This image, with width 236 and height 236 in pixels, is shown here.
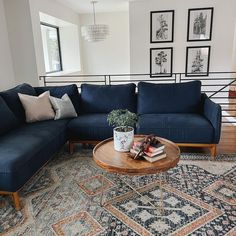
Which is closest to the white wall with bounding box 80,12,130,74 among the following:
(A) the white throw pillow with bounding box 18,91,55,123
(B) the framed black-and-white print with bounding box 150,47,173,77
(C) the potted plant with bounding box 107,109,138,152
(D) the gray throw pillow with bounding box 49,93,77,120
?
(B) the framed black-and-white print with bounding box 150,47,173,77

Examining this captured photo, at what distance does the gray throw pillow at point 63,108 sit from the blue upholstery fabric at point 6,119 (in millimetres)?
531

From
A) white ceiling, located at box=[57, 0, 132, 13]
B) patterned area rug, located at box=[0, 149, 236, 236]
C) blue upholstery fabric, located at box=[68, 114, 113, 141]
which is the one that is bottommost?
patterned area rug, located at box=[0, 149, 236, 236]

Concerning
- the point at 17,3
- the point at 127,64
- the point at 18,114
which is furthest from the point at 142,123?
the point at 127,64

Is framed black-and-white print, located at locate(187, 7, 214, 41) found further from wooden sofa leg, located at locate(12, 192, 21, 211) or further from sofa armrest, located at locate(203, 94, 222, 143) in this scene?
wooden sofa leg, located at locate(12, 192, 21, 211)

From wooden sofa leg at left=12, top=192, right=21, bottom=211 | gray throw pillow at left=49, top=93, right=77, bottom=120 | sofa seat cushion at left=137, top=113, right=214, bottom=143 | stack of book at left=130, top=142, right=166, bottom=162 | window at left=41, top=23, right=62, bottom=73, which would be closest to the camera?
stack of book at left=130, top=142, right=166, bottom=162

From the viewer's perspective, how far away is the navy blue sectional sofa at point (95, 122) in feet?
6.77

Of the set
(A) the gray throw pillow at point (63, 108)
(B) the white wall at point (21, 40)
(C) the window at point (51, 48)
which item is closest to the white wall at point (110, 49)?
(C) the window at point (51, 48)

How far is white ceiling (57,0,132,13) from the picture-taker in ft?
17.2

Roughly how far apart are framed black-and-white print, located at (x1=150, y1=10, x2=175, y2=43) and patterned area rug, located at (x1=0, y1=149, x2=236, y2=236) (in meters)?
3.54

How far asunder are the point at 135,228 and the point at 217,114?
1.60 meters

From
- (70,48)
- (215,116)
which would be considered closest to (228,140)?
(215,116)

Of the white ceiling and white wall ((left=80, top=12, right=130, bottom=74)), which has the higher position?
the white ceiling

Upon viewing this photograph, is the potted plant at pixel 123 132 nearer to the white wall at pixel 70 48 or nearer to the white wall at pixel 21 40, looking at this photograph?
the white wall at pixel 21 40

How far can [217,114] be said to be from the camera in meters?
2.62
